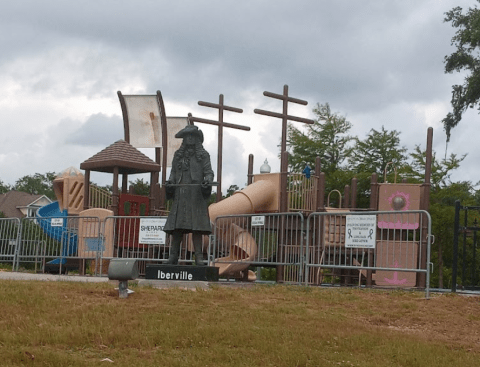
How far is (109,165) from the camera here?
21.6 metres

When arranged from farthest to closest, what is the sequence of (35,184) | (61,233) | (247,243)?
(35,184)
(61,233)
(247,243)

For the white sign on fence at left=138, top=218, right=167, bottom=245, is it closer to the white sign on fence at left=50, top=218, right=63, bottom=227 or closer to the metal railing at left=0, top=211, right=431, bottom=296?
the metal railing at left=0, top=211, right=431, bottom=296

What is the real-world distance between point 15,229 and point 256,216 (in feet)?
26.3

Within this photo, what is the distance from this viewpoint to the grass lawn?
27.9 ft

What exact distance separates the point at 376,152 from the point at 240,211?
23104 millimetres

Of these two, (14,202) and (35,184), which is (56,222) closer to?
(14,202)

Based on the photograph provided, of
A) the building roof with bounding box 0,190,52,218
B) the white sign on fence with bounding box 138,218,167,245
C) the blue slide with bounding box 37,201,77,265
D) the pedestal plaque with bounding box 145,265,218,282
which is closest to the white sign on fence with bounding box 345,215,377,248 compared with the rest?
the pedestal plaque with bounding box 145,265,218,282

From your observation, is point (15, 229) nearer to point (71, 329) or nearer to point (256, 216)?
point (256, 216)


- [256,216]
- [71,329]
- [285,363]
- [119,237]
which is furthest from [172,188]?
[285,363]

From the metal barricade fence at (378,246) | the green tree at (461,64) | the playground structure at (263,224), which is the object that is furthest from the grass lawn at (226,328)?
the green tree at (461,64)

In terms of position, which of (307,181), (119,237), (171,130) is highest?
(171,130)

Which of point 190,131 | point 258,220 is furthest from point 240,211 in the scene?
point 190,131

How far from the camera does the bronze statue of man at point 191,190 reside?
14.6 meters

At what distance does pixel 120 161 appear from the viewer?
2141cm
